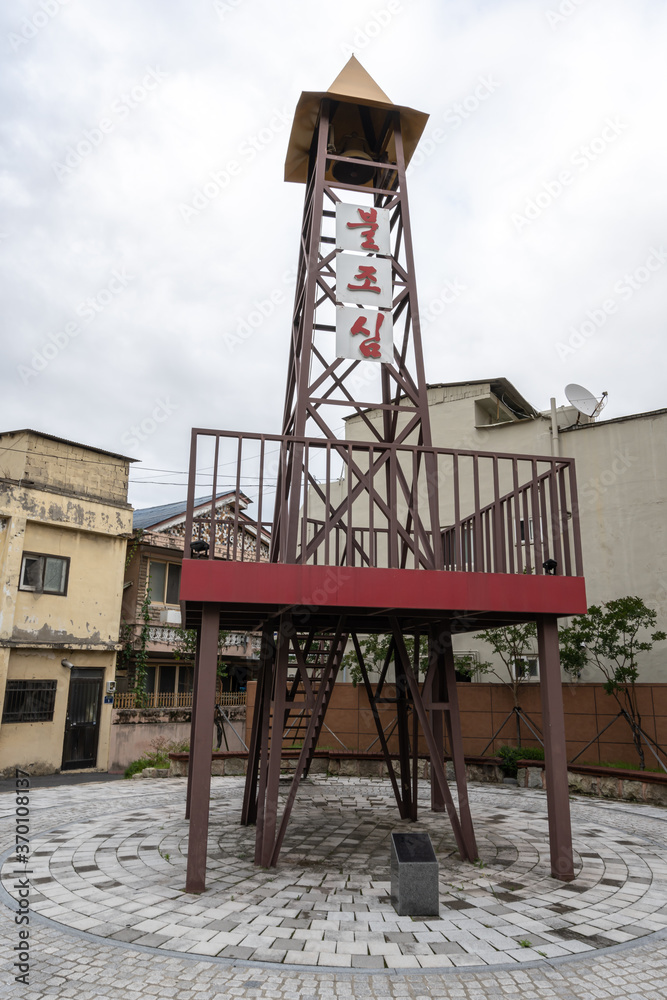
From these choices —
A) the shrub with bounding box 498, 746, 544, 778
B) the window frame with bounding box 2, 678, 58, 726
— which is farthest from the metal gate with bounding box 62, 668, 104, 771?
the shrub with bounding box 498, 746, 544, 778

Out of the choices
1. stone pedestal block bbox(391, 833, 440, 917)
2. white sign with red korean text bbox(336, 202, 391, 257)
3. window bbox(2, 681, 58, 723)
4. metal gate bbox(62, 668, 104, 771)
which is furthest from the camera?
metal gate bbox(62, 668, 104, 771)

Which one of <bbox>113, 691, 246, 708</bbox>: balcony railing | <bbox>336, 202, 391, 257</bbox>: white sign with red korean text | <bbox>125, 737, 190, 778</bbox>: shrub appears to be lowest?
<bbox>125, 737, 190, 778</bbox>: shrub

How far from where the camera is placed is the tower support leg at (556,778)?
20.4ft

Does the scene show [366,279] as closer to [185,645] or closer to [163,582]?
[185,645]

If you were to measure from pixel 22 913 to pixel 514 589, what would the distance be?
16.5 ft

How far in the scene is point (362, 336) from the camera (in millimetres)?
7672

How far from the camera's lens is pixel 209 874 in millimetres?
6191

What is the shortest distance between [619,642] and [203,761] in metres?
11.0

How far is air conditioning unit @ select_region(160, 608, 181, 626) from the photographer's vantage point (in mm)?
19814

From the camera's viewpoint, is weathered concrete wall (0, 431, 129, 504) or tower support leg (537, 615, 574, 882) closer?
tower support leg (537, 615, 574, 882)

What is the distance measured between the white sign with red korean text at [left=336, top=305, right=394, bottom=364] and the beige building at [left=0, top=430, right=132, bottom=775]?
1126 centimetres

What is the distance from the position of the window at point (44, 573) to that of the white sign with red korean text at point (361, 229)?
11800 millimetres
